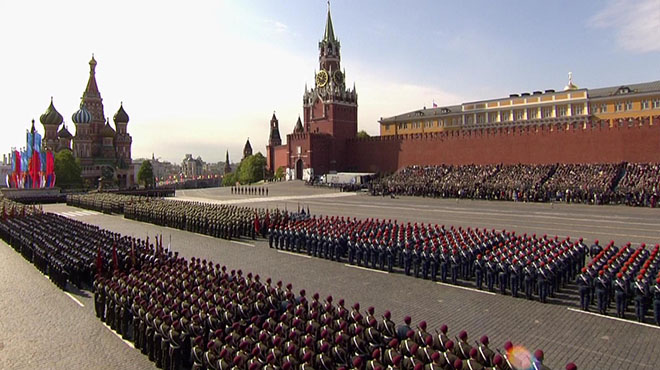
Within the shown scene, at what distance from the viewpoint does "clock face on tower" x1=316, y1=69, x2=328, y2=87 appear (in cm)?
6156

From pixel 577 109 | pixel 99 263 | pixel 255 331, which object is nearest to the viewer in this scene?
pixel 255 331

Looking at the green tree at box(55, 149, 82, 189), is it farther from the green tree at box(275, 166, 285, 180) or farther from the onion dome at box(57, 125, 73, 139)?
the green tree at box(275, 166, 285, 180)

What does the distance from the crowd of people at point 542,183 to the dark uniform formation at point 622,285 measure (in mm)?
19524

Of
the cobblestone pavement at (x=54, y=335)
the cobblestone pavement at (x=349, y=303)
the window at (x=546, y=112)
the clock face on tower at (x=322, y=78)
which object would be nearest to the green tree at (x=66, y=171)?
the clock face on tower at (x=322, y=78)

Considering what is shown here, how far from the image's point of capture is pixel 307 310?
6.70 metres

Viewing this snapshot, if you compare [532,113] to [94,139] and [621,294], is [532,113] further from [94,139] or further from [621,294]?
[94,139]

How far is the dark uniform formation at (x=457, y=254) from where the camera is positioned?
31.0 ft

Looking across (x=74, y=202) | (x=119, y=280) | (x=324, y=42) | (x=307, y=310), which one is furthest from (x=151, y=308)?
(x=324, y=42)

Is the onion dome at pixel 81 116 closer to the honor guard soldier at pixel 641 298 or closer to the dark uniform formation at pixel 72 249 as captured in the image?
the dark uniform formation at pixel 72 249

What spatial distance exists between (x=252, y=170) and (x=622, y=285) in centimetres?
7768

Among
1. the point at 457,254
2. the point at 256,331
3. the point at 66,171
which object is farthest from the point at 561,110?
the point at 66,171

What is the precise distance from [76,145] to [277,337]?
228 ft

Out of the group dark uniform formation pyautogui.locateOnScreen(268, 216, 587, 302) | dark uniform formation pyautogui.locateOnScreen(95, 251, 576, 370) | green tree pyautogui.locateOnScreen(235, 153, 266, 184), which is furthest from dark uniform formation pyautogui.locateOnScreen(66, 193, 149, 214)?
green tree pyautogui.locateOnScreen(235, 153, 266, 184)

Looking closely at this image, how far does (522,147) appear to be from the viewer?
128 ft
